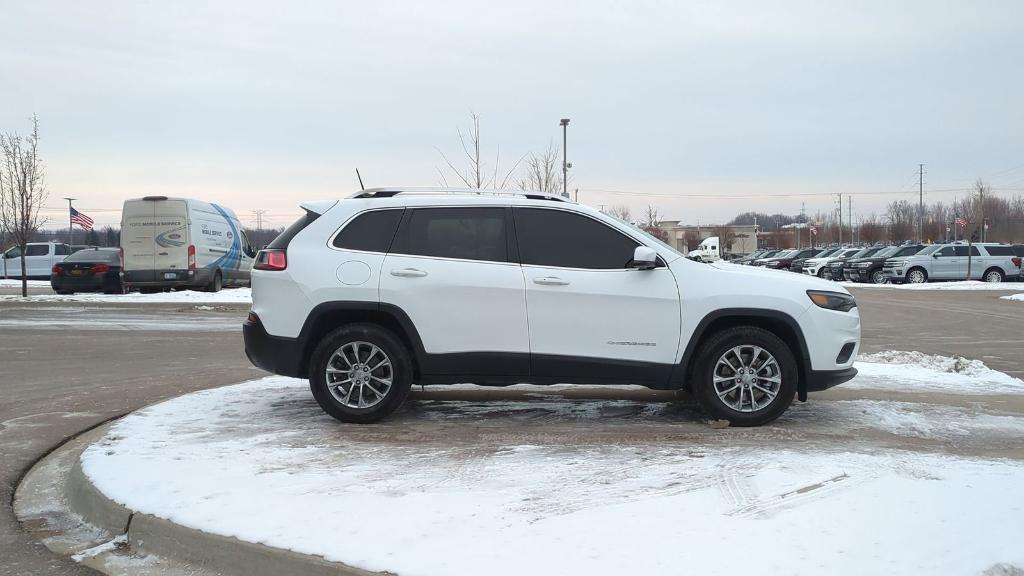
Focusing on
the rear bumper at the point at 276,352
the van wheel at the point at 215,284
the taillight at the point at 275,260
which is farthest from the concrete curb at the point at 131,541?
the van wheel at the point at 215,284

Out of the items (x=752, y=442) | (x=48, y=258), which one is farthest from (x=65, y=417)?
(x=48, y=258)

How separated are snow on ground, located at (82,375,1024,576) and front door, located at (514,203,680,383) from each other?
0.53 metres

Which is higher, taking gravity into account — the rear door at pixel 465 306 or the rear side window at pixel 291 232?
the rear side window at pixel 291 232

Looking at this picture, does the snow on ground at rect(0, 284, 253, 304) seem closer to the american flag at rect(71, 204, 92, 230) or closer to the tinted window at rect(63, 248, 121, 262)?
the tinted window at rect(63, 248, 121, 262)

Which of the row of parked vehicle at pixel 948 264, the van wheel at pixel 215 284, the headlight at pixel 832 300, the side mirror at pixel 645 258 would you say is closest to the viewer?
the side mirror at pixel 645 258

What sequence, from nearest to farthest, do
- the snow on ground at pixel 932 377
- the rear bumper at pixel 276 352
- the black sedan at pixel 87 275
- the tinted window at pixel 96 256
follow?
the rear bumper at pixel 276 352 < the snow on ground at pixel 932 377 < the black sedan at pixel 87 275 < the tinted window at pixel 96 256

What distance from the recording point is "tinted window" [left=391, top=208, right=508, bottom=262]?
617cm

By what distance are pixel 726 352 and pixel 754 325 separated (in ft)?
1.16

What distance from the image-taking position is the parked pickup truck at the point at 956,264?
32469 millimetres

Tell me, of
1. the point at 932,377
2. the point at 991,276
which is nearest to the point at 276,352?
the point at 932,377

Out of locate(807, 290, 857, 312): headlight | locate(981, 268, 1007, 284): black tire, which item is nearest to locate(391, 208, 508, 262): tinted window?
locate(807, 290, 857, 312): headlight

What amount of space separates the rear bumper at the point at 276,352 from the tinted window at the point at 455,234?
3.66ft

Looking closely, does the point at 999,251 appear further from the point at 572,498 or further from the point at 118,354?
the point at 572,498

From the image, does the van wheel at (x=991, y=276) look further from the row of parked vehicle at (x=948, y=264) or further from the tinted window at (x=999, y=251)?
the tinted window at (x=999, y=251)
